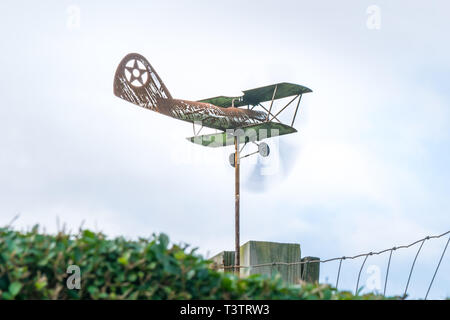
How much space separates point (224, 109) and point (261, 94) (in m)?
1.21

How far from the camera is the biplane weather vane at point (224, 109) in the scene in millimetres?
13094

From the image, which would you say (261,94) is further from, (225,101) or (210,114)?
(210,114)

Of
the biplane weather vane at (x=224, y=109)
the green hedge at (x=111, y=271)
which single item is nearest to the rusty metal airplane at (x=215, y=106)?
the biplane weather vane at (x=224, y=109)

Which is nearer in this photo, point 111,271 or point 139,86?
point 111,271

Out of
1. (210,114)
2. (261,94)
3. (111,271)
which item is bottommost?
(111,271)

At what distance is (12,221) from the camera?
314cm

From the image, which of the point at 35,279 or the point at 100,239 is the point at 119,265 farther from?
the point at 35,279

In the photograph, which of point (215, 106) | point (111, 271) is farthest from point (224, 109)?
point (111, 271)

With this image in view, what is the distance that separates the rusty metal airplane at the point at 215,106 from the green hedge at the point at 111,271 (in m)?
10.1

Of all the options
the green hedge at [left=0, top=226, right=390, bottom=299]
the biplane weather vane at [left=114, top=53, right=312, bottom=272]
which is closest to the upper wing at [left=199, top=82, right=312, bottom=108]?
the biplane weather vane at [left=114, top=53, right=312, bottom=272]

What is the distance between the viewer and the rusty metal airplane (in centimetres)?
1305

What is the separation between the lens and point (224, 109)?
15750 millimetres

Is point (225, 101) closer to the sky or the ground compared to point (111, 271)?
closer to the sky
